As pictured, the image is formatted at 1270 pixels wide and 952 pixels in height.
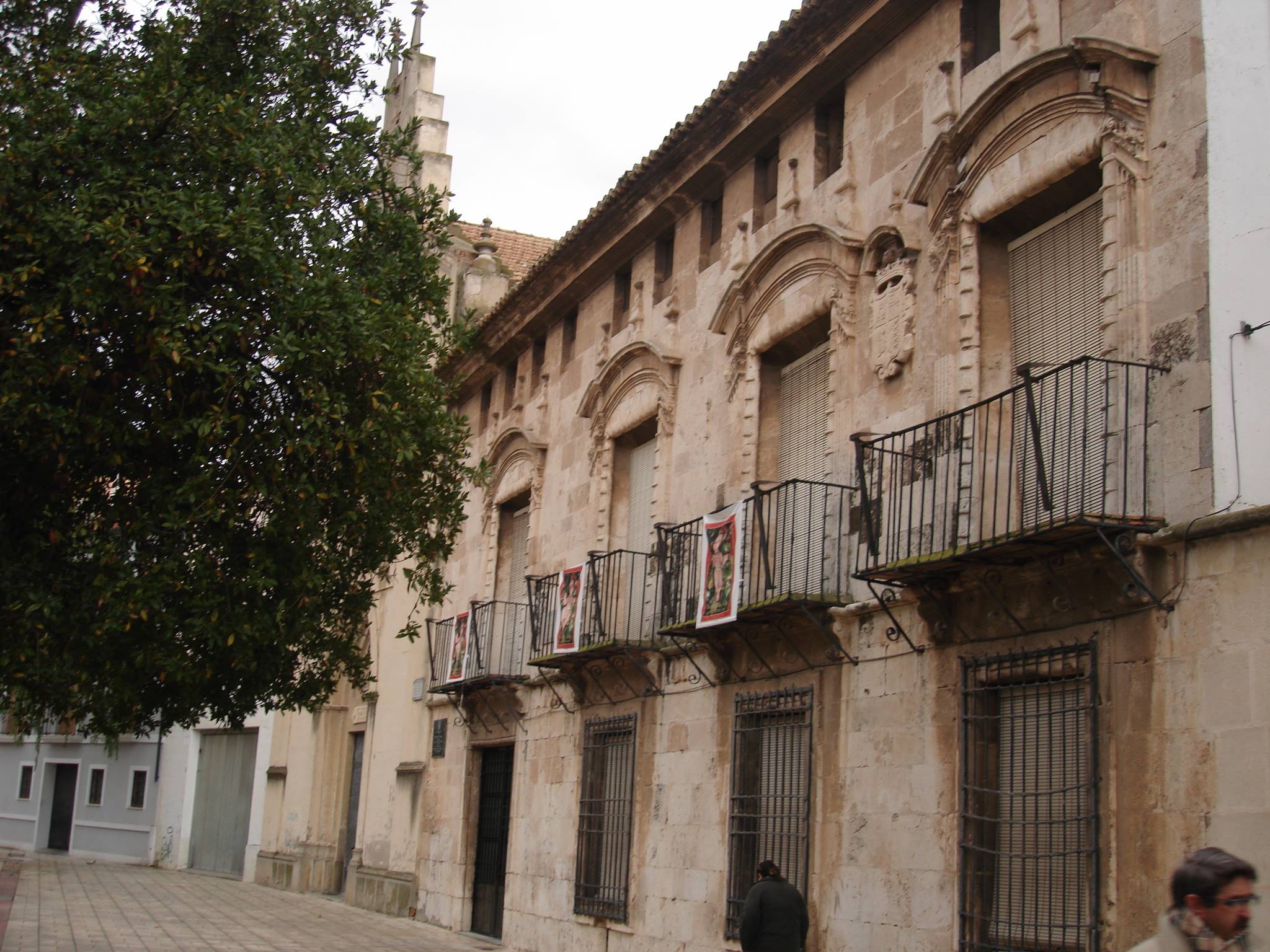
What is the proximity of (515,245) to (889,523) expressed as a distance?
705 inches

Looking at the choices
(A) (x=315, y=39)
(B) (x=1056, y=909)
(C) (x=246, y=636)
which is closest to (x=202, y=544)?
(C) (x=246, y=636)

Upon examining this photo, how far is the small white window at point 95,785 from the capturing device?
3638 cm

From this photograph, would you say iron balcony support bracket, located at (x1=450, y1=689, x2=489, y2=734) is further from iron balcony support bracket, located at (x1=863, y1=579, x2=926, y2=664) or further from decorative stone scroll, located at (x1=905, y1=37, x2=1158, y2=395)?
decorative stone scroll, located at (x1=905, y1=37, x2=1158, y2=395)

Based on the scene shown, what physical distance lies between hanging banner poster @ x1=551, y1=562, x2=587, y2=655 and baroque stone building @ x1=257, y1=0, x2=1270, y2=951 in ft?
0.22

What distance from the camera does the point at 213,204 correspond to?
10312 millimetres

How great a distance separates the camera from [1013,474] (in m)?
9.77

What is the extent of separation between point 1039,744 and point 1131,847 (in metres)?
1.12

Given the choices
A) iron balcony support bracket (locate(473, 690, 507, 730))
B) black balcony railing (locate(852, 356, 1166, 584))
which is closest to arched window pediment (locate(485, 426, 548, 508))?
iron balcony support bracket (locate(473, 690, 507, 730))

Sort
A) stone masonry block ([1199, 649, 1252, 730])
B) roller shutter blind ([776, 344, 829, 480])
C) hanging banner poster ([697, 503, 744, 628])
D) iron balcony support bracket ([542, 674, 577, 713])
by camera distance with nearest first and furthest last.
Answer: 1. stone masonry block ([1199, 649, 1252, 730])
2. hanging banner poster ([697, 503, 744, 628])
3. roller shutter blind ([776, 344, 829, 480])
4. iron balcony support bracket ([542, 674, 577, 713])

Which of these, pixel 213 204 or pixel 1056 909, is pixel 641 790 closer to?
pixel 1056 909

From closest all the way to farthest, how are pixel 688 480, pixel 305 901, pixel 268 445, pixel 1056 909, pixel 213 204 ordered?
pixel 1056 909
pixel 213 204
pixel 268 445
pixel 688 480
pixel 305 901

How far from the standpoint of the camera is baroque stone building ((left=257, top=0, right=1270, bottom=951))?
8.49 m

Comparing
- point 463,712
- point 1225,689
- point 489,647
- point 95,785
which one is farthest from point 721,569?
point 95,785

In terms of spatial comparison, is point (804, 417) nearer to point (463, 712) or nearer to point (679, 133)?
point (679, 133)
